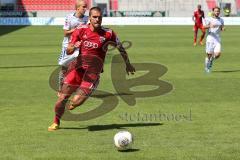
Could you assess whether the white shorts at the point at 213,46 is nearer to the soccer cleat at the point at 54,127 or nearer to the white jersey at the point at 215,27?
the white jersey at the point at 215,27

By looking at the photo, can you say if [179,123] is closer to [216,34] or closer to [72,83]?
[72,83]

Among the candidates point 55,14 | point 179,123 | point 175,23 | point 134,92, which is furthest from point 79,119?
point 55,14

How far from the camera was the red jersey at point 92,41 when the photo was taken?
32.6 ft

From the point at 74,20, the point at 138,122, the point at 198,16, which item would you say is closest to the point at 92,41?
the point at 138,122

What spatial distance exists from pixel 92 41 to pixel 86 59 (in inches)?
15.8

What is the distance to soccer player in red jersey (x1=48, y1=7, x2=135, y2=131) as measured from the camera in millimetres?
9891

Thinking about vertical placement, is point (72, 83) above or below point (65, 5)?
above

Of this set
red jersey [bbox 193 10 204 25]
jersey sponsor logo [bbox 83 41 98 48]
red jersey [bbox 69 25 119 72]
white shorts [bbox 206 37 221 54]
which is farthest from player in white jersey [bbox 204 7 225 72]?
red jersey [bbox 193 10 204 25]

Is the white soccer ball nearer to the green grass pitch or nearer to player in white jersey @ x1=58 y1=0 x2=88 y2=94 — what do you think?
the green grass pitch

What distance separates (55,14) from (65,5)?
1.82 meters

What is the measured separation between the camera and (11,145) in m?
8.86

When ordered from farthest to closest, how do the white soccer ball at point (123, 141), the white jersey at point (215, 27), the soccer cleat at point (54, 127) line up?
the white jersey at point (215, 27), the soccer cleat at point (54, 127), the white soccer ball at point (123, 141)

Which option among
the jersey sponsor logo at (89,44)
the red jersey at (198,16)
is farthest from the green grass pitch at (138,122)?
the red jersey at (198,16)

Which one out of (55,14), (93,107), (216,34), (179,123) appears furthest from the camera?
(55,14)
